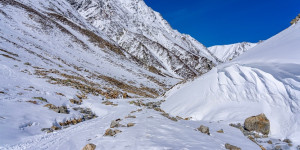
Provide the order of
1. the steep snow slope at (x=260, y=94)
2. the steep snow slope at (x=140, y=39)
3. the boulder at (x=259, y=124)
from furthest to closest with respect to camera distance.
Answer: the steep snow slope at (x=140, y=39)
the steep snow slope at (x=260, y=94)
the boulder at (x=259, y=124)

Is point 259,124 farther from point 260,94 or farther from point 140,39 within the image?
point 140,39

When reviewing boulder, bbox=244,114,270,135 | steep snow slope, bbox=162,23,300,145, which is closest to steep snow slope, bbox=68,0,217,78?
steep snow slope, bbox=162,23,300,145

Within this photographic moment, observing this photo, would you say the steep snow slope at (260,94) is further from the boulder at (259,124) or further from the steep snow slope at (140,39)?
the steep snow slope at (140,39)

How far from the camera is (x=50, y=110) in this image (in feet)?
34.1

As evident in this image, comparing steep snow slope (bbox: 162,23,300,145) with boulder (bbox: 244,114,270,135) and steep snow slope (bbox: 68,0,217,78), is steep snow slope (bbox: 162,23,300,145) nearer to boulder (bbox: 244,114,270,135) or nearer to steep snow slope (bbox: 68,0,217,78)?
boulder (bbox: 244,114,270,135)

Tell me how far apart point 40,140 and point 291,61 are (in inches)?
463

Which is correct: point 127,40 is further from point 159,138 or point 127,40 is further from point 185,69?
point 159,138

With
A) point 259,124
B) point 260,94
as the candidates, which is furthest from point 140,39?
point 259,124

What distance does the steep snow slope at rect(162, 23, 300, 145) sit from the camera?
6.98 meters

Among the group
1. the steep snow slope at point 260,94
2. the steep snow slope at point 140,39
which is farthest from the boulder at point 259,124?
the steep snow slope at point 140,39

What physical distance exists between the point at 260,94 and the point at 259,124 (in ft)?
6.94

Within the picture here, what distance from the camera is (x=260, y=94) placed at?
27.7ft

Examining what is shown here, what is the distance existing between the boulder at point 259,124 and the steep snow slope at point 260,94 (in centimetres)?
26

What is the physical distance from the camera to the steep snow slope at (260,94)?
22.9 feet
